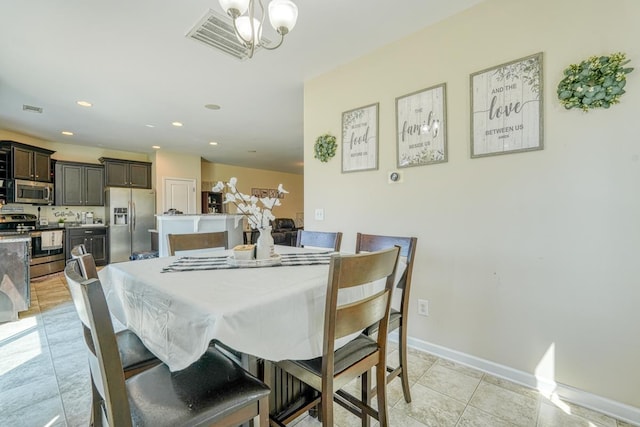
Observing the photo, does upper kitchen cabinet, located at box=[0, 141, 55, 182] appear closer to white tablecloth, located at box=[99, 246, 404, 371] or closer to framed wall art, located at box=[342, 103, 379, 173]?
white tablecloth, located at box=[99, 246, 404, 371]

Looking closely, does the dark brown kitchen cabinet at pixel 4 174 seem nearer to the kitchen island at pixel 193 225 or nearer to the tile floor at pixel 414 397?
the kitchen island at pixel 193 225

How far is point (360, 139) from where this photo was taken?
266 centimetres

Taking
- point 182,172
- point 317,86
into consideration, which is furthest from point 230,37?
point 182,172

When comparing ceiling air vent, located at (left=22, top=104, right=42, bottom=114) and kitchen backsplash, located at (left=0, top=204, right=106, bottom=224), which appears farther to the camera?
kitchen backsplash, located at (left=0, top=204, right=106, bottom=224)

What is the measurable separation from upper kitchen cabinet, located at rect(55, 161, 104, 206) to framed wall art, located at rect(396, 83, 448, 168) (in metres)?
6.62

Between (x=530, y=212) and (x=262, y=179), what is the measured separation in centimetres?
882

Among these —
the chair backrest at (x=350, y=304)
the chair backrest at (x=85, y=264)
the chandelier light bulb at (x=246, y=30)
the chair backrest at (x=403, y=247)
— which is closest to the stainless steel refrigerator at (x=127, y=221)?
the chair backrest at (x=85, y=264)

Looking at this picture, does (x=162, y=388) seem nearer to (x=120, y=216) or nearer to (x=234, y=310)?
(x=234, y=310)

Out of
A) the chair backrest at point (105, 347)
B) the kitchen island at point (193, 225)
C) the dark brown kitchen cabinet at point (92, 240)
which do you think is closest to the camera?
the chair backrest at point (105, 347)

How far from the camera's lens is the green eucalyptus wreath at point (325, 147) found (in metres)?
2.87

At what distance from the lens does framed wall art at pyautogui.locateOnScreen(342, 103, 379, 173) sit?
2566 millimetres

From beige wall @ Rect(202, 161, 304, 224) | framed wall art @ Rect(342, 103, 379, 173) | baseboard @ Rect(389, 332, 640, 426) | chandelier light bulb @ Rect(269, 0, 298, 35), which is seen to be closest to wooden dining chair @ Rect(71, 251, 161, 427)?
chandelier light bulb @ Rect(269, 0, 298, 35)

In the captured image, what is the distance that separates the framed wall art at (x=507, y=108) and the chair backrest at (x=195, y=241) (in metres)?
1.96

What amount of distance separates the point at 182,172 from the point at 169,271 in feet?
20.9
